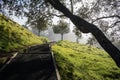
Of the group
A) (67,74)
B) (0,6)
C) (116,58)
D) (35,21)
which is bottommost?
(67,74)

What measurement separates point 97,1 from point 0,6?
727 centimetres

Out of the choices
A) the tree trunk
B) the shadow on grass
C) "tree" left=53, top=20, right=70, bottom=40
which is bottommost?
the shadow on grass

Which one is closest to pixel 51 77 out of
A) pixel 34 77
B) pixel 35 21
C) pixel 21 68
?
pixel 34 77

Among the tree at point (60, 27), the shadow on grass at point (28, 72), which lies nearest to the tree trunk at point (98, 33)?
the shadow on grass at point (28, 72)

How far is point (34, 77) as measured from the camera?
1391 cm

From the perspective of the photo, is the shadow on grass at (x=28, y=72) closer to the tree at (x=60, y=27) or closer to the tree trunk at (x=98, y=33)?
the tree trunk at (x=98, y=33)

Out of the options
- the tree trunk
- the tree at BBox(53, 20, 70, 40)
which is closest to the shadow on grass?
the tree trunk

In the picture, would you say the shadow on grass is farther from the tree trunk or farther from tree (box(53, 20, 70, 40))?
tree (box(53, 20, 70, 40))

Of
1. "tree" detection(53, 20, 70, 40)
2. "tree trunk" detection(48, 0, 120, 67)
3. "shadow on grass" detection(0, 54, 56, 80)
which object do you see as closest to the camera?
"tree trunk" detection(48, 0, 120, 67)

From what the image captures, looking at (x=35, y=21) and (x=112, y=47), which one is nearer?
(x=112, y=47)

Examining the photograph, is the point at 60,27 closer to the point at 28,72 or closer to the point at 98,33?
the point at 28,72

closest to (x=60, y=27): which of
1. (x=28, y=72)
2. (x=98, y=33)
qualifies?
(x=28, y=72)

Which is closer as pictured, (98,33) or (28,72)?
(98,33)

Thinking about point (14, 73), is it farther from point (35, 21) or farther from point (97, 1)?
point (97, 1)
